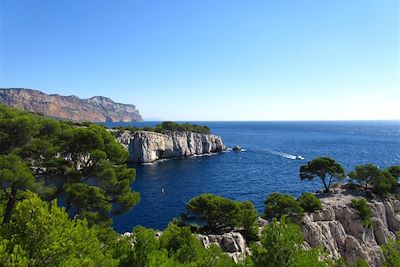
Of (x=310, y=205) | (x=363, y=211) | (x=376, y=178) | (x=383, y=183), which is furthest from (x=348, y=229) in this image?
(x=376, y=178)

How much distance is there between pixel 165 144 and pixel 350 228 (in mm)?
87650

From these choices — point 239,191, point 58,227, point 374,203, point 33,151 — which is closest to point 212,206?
point 33,151

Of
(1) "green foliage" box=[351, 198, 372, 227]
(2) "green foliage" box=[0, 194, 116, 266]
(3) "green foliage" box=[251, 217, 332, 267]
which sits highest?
(2) "green foliage" box=[0, 194, 116, 266]

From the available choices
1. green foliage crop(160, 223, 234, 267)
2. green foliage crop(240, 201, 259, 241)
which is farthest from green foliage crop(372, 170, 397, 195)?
green foliage crop(160, 223, 234, 267)

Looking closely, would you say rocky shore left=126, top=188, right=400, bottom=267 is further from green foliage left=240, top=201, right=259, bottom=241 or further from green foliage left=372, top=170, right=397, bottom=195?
green foliage left=372, top=170, right=397, bottom=195

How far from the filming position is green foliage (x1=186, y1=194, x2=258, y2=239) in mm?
34938

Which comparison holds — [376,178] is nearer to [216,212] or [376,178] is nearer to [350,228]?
[350,228]

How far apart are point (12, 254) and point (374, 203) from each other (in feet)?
154

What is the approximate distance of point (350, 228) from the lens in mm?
42219

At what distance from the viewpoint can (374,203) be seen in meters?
45.8

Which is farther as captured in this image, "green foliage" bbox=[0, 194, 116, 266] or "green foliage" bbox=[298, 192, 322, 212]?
"green foliage" bbox=[298, 192, 322, 212]

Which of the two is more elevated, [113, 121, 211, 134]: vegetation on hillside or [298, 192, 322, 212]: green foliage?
[113, 121, 211, 134]: vegetation on hillside

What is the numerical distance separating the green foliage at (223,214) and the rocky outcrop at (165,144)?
3001 inches

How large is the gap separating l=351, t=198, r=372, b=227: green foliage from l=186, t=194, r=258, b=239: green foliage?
54.7 ft
